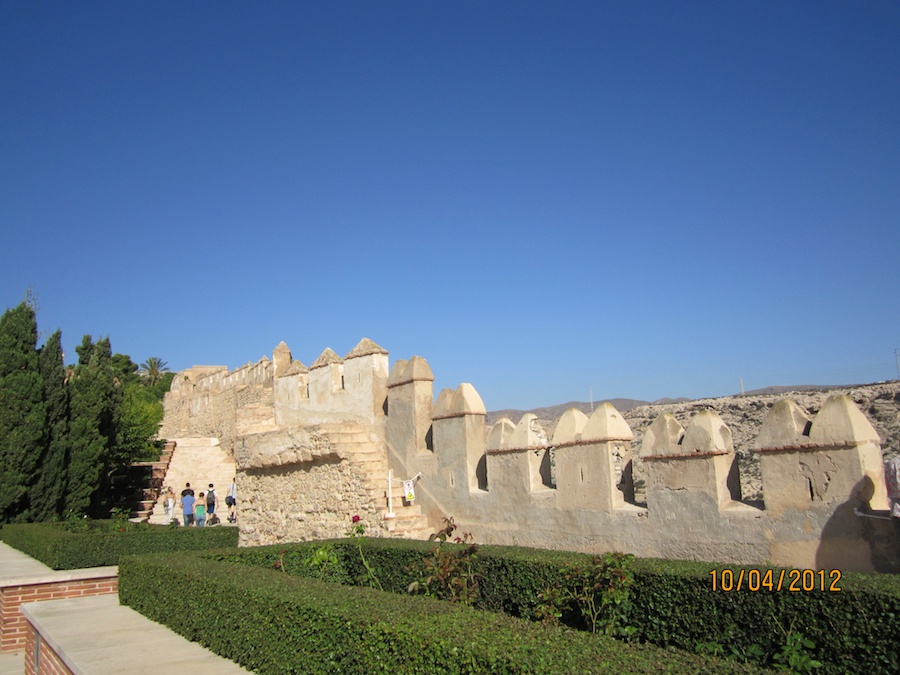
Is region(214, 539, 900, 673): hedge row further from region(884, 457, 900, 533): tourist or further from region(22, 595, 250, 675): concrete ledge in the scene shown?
region(22, 595, 250, 675): concrete ledge

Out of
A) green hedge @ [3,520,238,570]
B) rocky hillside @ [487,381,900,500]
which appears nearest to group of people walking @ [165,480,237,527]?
green hedge @ [3,520,238,570]

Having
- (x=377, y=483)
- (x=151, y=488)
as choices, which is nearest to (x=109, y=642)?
(x=377, y=483)

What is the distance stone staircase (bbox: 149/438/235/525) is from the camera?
27.1 meters

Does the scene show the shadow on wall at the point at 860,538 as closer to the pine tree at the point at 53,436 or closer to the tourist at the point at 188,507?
the tourist at the point at 188,507

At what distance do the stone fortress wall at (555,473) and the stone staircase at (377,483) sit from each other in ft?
0.10

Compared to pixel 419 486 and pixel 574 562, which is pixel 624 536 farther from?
pixel 419 486

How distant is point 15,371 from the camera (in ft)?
62.1

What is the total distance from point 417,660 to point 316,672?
1.09m

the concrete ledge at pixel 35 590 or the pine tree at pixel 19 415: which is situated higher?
the pine tree at pixel 19 415

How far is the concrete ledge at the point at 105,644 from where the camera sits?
5.83 m

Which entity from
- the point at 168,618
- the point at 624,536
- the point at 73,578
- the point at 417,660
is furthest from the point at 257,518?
the point at 417,660

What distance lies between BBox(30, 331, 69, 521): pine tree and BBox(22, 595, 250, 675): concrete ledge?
1052cm

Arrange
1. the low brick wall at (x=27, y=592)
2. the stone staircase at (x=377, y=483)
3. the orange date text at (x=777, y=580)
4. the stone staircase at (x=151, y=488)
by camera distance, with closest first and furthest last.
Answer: the orange date text at (x=777, y=580) → the low brick wall at (x=27, y=592) → the stone staircase at (x=377, y=483) → the stone staircase at (x=151, y=488)

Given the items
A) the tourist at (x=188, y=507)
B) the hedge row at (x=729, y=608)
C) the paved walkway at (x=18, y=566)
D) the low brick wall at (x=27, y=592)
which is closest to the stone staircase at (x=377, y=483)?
the hedge row at (x=729, y=608)
